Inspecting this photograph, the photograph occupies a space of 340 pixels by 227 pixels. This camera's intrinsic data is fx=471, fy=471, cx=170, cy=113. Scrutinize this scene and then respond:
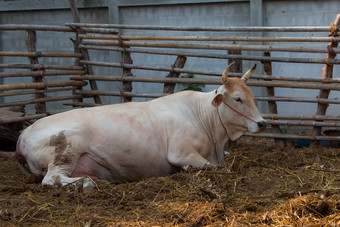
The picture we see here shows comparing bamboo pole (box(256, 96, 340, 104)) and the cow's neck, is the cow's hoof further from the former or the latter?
bamboo pole (box(256, 96, 340, 104))

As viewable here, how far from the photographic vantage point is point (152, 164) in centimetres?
470

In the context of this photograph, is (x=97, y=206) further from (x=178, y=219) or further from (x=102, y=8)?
(x=102, y=8)

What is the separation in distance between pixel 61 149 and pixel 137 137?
75 cm

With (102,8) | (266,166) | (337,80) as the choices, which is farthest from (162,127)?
(102,8)

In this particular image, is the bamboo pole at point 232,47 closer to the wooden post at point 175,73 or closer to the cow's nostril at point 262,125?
the wooden post at point 175,73

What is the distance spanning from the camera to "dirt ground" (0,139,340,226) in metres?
3.18

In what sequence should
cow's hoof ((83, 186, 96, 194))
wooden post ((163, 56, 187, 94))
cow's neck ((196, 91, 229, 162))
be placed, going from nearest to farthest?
cow's hoof ((83, 186, 96, 194)) < cow's neck ((196, 91, 229, 162)) < wooden post ((163, 56, 187, 94))

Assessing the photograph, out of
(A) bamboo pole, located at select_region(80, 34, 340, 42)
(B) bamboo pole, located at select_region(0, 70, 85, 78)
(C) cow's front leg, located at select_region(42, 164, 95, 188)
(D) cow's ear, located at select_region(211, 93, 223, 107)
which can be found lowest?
(C) cow's front leg, located at select_region(42, 164, 95, 188)

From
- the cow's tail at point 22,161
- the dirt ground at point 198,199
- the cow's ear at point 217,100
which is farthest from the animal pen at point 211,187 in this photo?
the cow's ear at point 217,100

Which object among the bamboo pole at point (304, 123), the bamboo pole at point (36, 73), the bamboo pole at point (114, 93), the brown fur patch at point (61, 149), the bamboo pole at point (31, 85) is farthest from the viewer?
the bamboo pole at point (114, 93)

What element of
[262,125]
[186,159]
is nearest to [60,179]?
[186,159]

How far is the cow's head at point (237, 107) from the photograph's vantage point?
4824 millimetres

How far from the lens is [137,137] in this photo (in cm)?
467

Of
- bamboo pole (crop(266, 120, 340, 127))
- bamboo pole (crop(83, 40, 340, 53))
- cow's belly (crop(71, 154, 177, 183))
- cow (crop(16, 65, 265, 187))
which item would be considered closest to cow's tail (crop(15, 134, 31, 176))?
cow (crop(16, 65, 265, 187))
